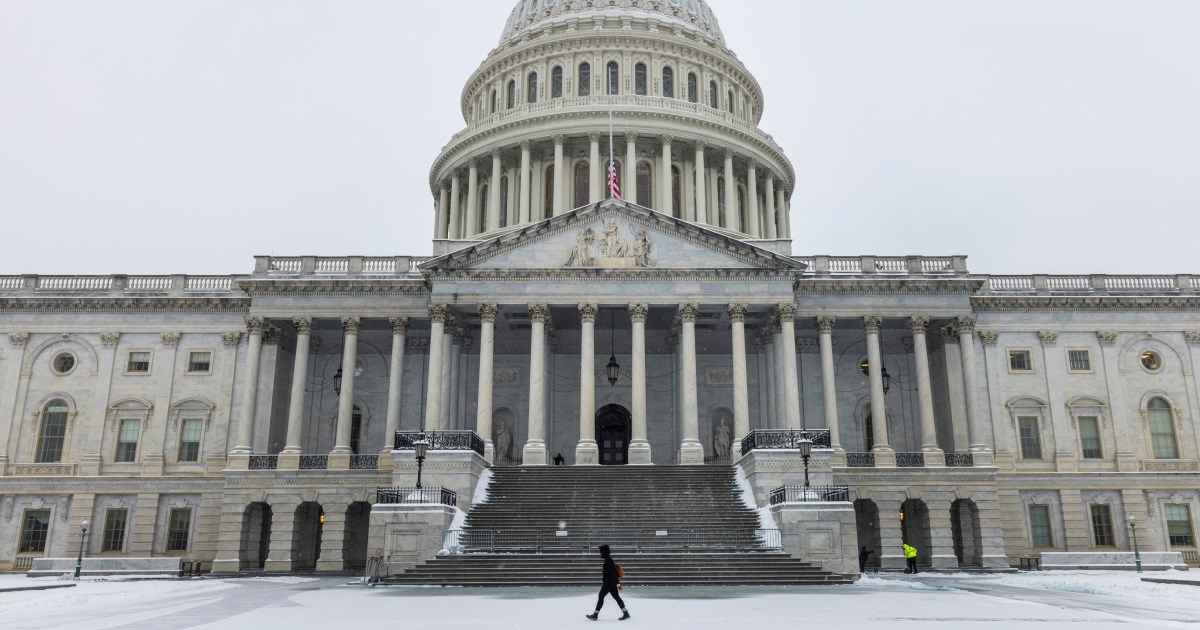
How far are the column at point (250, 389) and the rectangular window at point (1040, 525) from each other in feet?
114

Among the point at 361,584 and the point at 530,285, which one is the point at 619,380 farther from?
the point at 361,584

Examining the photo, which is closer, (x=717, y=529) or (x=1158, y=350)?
(x=717, y=529)

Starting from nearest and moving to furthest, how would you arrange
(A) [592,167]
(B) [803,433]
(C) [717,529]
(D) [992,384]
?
1. (C) [717,529]
2. (B) [803,433]
3. (D) [992,384]
4. (A) [592,167]

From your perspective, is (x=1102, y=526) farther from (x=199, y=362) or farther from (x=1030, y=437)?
(x=199, y=362)

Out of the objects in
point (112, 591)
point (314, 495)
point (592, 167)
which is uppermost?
point (592, 167)

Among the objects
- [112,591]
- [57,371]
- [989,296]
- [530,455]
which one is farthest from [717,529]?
[57,371]

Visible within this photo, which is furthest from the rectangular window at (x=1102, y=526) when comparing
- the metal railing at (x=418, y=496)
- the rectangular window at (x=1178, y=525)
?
the metal railing at (x=418, y=496)

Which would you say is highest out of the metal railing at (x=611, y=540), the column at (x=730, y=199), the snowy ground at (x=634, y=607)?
the column at (x=730, y=199)

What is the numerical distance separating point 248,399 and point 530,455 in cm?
1323

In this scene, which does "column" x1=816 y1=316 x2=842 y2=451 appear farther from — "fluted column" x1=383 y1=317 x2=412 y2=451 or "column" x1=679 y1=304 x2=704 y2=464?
"fluted column" x1=383 y1=317 x2=412 y2=451

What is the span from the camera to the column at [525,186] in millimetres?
54875

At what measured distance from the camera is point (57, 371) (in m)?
43.8

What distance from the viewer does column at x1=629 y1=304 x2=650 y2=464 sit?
3703 centimetres

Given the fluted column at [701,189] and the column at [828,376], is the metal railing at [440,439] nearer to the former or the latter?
the column at [828,376]
